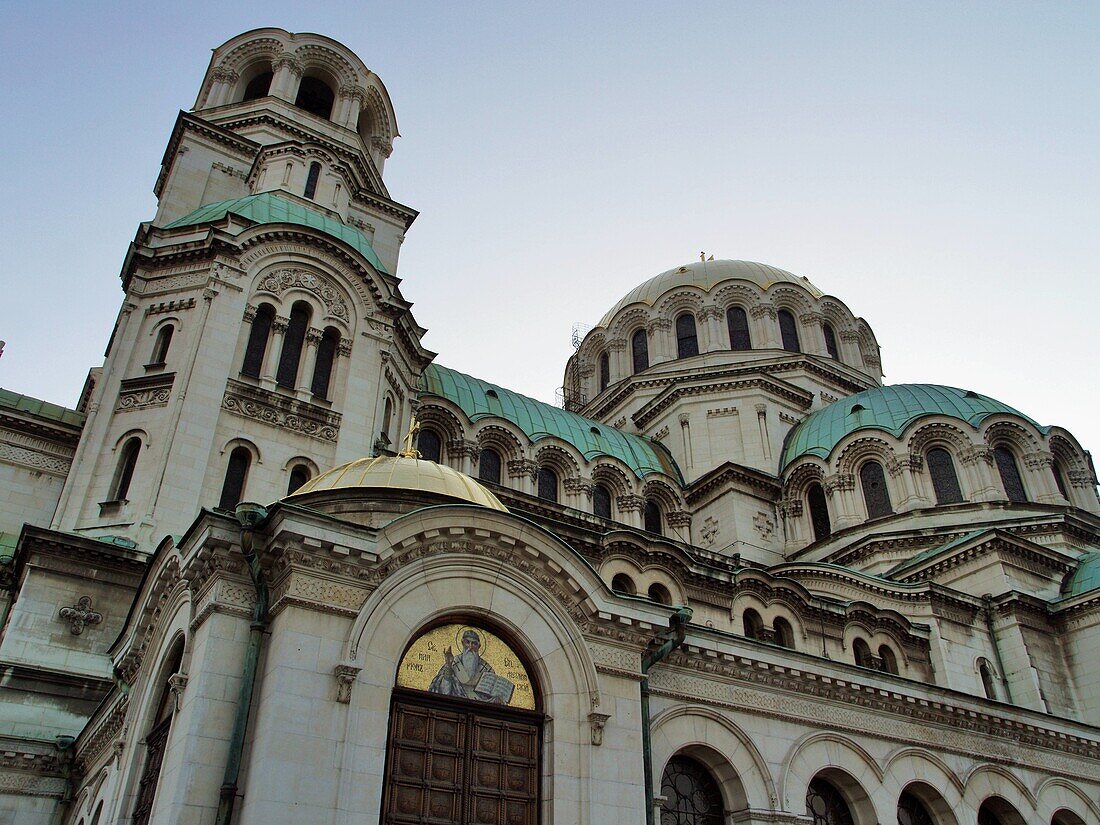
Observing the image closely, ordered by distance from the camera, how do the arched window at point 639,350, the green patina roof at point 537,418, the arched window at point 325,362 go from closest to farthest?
the arched window at point 325,362 → the green patina roof at point 537,418 → the arched window at point 639,350

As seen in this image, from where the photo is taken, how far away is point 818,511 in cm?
3728

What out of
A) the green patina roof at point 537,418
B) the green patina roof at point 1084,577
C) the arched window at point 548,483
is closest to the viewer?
the green patina roof at point 1084,577

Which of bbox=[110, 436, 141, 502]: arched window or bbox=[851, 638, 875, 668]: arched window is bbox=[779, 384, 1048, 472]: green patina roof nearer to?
bbox=[851, 638, 875, 668]: arched window

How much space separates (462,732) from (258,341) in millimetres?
15202

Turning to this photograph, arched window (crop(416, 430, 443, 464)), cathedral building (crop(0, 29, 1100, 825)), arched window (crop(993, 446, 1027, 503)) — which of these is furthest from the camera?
arched window (crop(993, 446, 1027, 503))

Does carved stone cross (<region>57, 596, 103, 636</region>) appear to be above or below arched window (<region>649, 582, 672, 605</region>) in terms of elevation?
below

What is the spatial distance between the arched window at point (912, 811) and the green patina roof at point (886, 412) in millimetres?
18947

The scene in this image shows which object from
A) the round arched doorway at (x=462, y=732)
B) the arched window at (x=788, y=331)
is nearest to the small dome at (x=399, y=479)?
the round arched doorway at (x=462, y=732)

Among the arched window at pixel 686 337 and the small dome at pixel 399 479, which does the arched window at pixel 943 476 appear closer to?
the arched window at pixel 686 337

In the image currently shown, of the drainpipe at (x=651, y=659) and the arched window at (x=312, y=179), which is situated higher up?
the arched window at (x=312, y=179)

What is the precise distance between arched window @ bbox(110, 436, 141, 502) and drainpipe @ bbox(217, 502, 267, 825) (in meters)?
10.3

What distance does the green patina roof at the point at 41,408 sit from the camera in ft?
82.6

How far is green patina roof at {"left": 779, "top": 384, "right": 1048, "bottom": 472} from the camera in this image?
121 feet

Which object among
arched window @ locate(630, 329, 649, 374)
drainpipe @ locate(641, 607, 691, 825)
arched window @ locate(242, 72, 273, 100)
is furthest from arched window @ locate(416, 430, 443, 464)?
arched window @ locate(630, 329, 649, 374)
